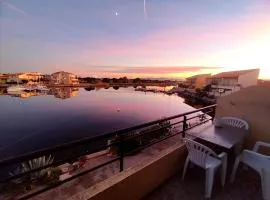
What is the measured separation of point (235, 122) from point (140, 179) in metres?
2.76

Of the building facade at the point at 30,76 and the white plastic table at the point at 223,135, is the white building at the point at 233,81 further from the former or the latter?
the building facade at the point at 30,76

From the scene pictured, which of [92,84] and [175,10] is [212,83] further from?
[92,84]

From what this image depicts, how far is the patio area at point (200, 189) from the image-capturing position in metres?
2.75

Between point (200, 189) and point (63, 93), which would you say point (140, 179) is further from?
→ point (63, 93)

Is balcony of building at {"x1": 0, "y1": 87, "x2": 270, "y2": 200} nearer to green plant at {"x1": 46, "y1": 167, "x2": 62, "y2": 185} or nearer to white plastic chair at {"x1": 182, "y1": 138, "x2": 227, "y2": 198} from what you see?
white plastic chair at {"x1": 182, "y1": 138, "x2": 227, "y2": 198}

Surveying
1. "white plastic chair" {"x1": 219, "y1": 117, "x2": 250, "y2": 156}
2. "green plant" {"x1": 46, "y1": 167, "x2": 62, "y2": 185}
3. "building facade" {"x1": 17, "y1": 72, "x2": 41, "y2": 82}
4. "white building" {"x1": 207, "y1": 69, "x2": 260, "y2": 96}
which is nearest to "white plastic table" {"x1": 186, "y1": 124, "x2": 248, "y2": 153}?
"white plastic chair" {"x1": 219, "y1": 117, "x2": 250, "y2": 156}

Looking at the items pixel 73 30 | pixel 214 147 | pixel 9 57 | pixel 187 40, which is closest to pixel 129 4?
pixel 187 40

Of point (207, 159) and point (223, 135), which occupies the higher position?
point (223, 135)

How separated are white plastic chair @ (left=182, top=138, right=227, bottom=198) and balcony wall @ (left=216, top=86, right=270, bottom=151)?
5.06ft

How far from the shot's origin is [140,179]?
2.60m

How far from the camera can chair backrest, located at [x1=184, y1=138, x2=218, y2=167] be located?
9.14 feet

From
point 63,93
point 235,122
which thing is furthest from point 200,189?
point 63,93

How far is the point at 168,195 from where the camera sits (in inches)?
108

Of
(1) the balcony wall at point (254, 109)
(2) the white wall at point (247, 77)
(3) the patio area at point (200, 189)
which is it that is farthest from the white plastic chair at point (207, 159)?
(2) the white wall at point (247, 77)
